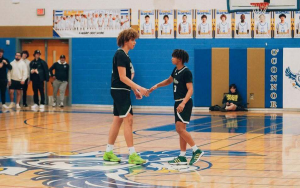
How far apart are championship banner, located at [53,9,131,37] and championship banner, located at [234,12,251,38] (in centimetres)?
389

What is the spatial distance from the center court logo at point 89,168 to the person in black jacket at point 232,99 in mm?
9562

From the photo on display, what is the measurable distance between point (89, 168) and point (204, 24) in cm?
1279

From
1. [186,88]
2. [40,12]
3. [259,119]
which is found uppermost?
[40,12]

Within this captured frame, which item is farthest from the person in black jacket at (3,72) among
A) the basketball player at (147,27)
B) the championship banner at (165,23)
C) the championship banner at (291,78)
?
the championship banner at (291,78)

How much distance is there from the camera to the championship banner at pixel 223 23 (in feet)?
63.0

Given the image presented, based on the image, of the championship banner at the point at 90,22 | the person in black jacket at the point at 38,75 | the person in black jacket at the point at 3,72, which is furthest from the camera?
the championship banner at the point at 90,22

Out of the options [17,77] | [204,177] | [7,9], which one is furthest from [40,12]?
[204,177]

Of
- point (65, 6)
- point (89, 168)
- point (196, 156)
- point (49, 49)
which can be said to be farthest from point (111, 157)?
point (49, 49)

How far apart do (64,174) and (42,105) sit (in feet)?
42.5

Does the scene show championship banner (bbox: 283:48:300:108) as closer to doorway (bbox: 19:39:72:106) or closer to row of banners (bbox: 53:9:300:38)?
row of banners (bbox: 53:9:300:38)

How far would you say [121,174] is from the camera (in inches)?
272

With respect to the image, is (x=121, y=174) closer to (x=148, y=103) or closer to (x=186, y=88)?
(x=186, y=88)

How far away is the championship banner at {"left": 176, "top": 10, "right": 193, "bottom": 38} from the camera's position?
19516 mm

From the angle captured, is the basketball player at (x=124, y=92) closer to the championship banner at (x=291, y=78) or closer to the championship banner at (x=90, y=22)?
the championship banner at (x=291, y=78)
